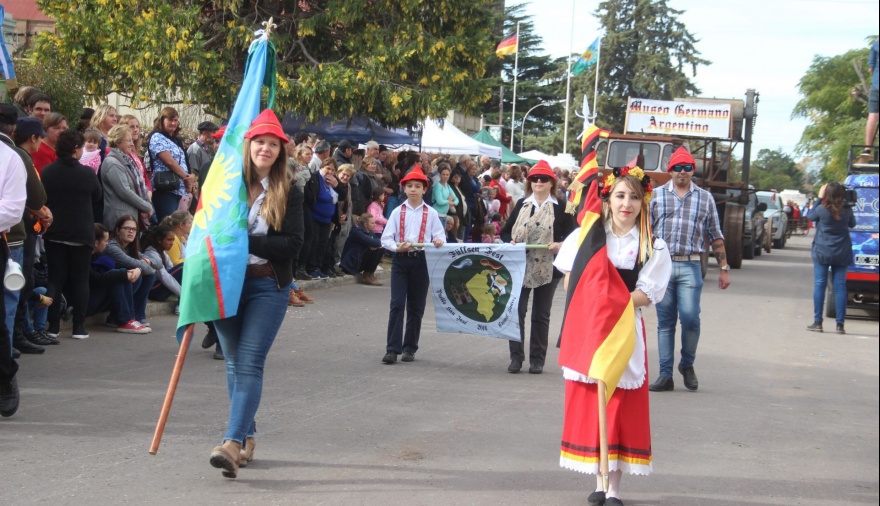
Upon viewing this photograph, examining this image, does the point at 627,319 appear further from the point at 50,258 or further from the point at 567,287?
the point at 50,258

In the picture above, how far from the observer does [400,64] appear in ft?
66.4

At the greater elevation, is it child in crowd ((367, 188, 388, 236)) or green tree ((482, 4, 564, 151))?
green tree ((482, 4, 564, 151))

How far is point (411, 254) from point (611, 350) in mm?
4762

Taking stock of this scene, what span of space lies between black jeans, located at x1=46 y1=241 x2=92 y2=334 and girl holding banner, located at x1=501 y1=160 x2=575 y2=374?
13.3 ft

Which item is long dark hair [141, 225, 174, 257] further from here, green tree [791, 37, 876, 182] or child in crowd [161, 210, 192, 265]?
green tree [791, 37, 876, 182]

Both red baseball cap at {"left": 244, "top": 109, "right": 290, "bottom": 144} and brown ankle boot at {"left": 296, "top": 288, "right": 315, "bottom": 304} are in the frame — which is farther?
brown ankle boot at {"left": 296, "top": 288, "right": 315, "bottom": 304}

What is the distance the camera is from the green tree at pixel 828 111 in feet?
123

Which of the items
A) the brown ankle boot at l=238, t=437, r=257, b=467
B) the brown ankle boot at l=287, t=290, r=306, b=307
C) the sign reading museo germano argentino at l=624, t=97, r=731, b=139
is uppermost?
the sign reading museo germano argentino at l=624, t=97, r=731, b=139

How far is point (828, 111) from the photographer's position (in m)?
42.2

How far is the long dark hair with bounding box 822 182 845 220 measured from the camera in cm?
1421

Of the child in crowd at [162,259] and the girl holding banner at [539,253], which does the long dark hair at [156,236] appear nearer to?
the child in crowd at [162,259]

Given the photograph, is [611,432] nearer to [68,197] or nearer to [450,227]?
[68,197]

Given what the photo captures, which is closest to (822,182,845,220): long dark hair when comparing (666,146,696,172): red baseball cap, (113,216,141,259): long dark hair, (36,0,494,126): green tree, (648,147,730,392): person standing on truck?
(648,147,730,392): person standing on truck

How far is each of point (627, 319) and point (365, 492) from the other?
167 centimetres
